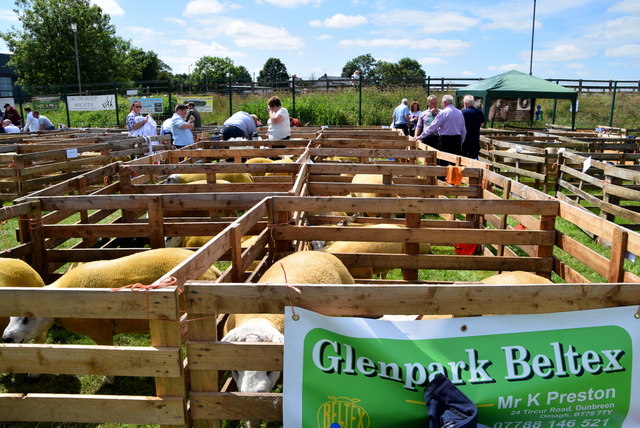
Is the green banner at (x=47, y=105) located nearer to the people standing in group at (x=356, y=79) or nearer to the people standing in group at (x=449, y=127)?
the people standing in group at (x=356, y=79)

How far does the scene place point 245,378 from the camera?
2.97 meters

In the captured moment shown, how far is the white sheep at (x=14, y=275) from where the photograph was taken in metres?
4.22

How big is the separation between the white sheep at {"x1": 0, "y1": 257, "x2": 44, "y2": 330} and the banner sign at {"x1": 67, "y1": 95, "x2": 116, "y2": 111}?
2490cm

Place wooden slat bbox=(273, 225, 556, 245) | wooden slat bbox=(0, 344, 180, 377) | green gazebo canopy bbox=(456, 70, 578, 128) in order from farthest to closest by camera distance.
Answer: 1. green gazebo canopy bbox=(456, 70, 578, 128)
2. wooden slat bbox=(273, 225, 556, 245)
3. wooden slat bbox=(0, 344, 180, 377)

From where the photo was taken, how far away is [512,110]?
68.3ft

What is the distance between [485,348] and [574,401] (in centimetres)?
50

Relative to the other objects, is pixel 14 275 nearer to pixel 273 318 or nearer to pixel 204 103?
pixel 273 318

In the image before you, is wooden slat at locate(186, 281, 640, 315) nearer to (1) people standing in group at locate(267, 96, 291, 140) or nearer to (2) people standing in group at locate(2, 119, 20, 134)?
(1) people standing in group at locate(267, 96, 291, 140)

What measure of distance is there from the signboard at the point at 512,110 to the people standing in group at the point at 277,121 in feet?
41.1

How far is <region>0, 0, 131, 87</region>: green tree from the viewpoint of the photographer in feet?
149

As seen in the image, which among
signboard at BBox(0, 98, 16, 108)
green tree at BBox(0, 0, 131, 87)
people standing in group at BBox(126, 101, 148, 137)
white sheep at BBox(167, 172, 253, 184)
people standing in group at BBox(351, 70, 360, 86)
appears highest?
green tree at BBox(0, 0, 131, 87)

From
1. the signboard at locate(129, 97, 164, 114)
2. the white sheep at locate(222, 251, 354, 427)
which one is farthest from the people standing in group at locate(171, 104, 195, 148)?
the signboard at locate(129, 97, 164, 114)

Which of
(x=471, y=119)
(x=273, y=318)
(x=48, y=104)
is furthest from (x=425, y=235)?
(x=48, y=104)

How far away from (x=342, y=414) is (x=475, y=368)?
712 millimetres
